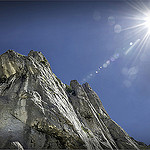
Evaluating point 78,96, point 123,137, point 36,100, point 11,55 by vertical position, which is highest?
point 11,55

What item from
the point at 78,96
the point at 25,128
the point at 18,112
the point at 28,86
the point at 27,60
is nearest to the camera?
the point at 25,128

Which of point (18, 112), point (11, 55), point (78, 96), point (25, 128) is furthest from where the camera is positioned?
point (78, 96)

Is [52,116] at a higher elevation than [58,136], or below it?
higher

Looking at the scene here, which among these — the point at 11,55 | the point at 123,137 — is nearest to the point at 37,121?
the point at 11,55

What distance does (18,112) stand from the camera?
1582cm

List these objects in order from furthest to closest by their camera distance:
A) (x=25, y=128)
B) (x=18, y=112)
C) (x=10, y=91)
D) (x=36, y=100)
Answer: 1. (x=10, y=91)
2. (x=36, y=100)
3. (x=18, y=112)
4. (x=25, y=128)

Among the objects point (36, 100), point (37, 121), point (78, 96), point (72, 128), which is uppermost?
point (78, 96)

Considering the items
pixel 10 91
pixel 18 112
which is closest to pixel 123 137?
pixel 18 112

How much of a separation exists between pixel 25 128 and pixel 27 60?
1916 cm

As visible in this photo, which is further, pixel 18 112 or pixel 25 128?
pixel 18 112

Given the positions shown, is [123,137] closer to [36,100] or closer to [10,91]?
[36,100]

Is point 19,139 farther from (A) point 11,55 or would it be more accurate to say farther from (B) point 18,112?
(A) point 11,55

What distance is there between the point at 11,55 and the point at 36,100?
1513cm

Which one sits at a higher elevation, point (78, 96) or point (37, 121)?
point (78, 96)
